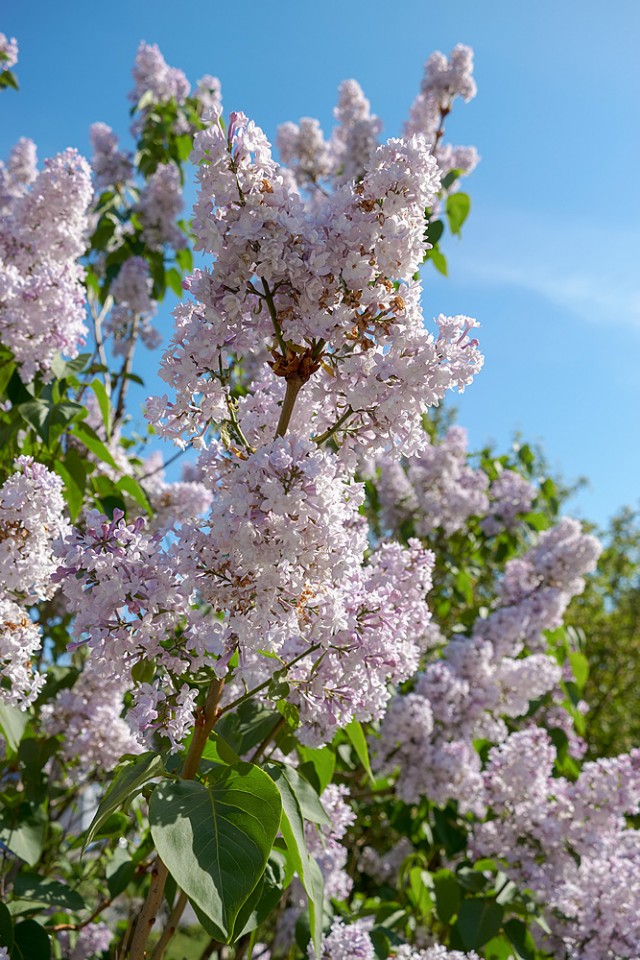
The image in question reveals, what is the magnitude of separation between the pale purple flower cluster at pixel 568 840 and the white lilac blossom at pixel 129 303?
3635 millimetres

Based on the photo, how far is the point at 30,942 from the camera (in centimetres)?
230

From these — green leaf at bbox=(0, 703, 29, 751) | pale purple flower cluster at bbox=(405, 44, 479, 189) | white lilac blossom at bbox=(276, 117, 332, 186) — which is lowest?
green leaf at bbox=(0, 703, 29, 751)

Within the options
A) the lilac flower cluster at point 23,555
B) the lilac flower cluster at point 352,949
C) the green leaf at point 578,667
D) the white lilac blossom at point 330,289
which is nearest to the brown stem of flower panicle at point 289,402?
the white lilac blossom at point 330,289

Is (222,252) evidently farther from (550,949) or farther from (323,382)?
(550,949)

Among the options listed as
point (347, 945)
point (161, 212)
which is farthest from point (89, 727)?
point (161, 212)

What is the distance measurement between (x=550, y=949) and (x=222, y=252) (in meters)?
3.50

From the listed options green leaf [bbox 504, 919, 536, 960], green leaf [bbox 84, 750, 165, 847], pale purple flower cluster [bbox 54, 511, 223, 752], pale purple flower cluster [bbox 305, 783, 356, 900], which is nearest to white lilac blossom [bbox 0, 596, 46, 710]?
pale purple flower cluster [bbox 54, 511, 223, 752]

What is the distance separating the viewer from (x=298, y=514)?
4.79ft

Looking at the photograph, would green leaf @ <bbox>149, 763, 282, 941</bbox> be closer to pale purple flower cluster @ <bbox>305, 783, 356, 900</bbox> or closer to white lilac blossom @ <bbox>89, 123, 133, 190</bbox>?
pale purple flower cluster @ <bbox>305, 783, 356, 900</bbox>

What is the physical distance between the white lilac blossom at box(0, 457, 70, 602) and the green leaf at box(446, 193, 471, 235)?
3.32 meters

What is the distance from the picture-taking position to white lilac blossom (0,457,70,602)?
2.11 meters

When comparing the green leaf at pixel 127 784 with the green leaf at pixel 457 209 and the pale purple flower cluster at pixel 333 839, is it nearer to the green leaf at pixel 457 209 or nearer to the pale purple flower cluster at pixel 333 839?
the pale purple flower cluster at pixel 333 839

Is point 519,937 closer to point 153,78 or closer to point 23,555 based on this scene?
point 23,555

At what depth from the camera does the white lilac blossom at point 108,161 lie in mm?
6215
